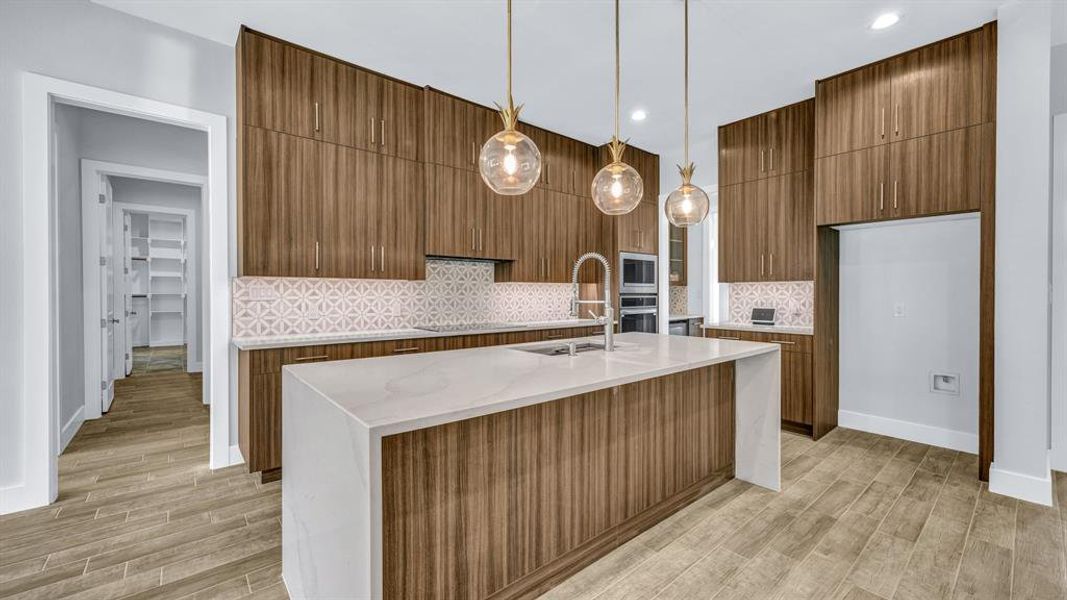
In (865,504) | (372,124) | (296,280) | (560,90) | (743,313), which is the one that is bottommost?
(865,504)

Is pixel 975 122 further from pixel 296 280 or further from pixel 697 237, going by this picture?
pixel 296 280

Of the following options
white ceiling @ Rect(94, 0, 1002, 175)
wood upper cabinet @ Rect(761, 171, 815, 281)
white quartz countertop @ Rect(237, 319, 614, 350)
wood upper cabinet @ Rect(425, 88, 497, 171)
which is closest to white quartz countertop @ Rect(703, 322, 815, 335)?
wood upper cabinet @ Rect(761, 171, 815, 281)

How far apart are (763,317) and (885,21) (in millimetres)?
2423

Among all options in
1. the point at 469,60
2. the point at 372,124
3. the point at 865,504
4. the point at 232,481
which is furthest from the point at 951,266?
the point at 232,481

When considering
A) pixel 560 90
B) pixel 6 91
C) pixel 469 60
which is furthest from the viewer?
pixel 560 90

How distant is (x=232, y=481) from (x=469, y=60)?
3205 mm

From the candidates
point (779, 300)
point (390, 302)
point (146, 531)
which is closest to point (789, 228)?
point (779, 300)

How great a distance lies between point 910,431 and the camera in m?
3.59

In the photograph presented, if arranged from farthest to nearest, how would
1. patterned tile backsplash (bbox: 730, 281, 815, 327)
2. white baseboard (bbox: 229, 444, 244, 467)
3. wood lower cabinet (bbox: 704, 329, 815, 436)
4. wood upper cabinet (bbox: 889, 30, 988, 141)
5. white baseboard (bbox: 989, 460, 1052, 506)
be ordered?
patterned tile backsplash (bbox: 730, 281, 815, 327) → wood lower cabinet (bbox: 704, 329, 815, 436) → white baseboard (bbox: 229, 444, 244, 467) → wood upper cabinet (bbox: 889, 30, 988, 141) → white baseboard (bbox: 989, 460, 1052, 506)

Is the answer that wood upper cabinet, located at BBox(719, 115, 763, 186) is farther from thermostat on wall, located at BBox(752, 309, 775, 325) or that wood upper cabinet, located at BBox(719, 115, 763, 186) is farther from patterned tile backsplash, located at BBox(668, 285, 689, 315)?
patterned tile backsplash, located at BBox(668, 285, 689, 315)

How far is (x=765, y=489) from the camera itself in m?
2.73

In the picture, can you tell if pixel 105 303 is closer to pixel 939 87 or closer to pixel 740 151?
pixel 740 151

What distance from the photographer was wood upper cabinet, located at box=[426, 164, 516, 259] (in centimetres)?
381

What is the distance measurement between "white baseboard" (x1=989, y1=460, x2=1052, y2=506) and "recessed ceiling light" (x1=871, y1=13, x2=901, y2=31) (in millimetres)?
2700
